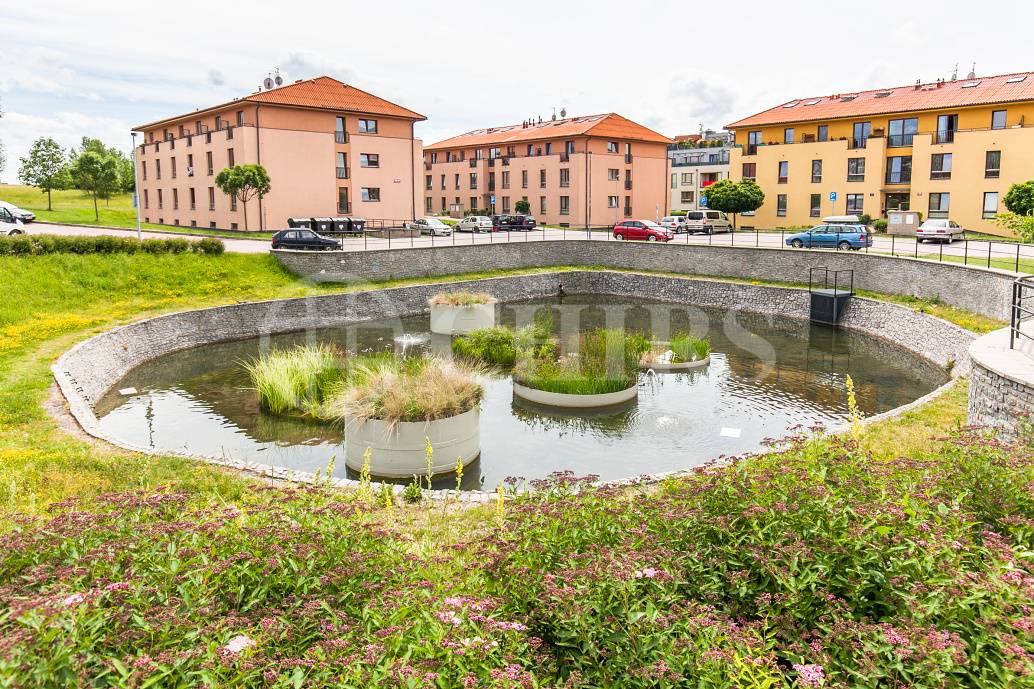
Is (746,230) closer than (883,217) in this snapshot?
No

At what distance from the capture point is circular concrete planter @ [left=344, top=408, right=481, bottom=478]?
41.9ft

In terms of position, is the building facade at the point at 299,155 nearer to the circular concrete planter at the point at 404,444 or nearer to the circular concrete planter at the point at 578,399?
the circular concrete planter at the point at 578,399

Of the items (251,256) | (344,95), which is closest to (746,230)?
(344,95)

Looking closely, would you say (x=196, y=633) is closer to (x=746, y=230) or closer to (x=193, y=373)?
(x=193, y=373)

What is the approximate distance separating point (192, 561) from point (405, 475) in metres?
7.77

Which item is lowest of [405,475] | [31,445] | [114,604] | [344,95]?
[405,475]

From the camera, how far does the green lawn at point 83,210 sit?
47.8 meters

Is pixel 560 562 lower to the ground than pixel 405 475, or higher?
higher

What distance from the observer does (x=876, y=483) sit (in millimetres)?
6281

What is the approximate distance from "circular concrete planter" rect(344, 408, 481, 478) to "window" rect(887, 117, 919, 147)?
1839 inches

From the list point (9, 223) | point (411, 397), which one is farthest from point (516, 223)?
point (411, 397)

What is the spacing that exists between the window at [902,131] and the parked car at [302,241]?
121 ft

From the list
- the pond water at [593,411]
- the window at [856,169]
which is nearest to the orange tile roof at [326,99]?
the pond water at [593,411]

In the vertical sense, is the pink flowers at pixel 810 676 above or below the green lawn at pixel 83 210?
below
